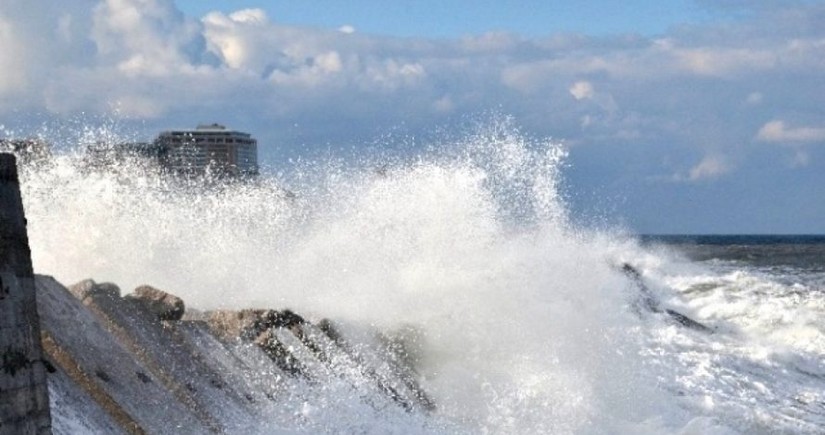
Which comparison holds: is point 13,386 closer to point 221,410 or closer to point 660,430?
point 221,410

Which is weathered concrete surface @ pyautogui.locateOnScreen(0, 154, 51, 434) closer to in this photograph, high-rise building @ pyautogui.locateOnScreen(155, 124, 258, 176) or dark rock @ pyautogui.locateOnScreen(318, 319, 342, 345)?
dark rock @ pyautogui.locateOnScreen(318, 319, 342, 345)

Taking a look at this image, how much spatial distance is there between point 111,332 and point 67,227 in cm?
564

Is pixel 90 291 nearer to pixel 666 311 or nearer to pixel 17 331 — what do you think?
pixel 17 331

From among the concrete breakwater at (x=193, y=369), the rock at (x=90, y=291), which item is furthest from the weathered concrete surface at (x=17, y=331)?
the rock at (x=90, y=291)

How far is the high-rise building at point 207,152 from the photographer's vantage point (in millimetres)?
27719

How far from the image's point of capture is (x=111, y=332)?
864 cm

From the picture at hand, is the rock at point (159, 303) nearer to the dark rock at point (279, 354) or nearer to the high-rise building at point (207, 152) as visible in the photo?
the dark rock at point (279, 354)

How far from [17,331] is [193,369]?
3.69 m

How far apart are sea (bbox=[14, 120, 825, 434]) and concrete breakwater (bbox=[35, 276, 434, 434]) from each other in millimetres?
360

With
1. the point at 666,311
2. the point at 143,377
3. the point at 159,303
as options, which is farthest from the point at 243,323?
the point at 666,311

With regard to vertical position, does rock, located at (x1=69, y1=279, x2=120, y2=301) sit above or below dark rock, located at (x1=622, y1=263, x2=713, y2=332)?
above

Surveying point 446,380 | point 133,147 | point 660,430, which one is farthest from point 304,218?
point 660,430

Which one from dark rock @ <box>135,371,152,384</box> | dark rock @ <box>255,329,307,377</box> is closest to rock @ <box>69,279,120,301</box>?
dark rock @ <box>135,371,152,384</box>

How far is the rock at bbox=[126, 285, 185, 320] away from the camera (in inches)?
376
